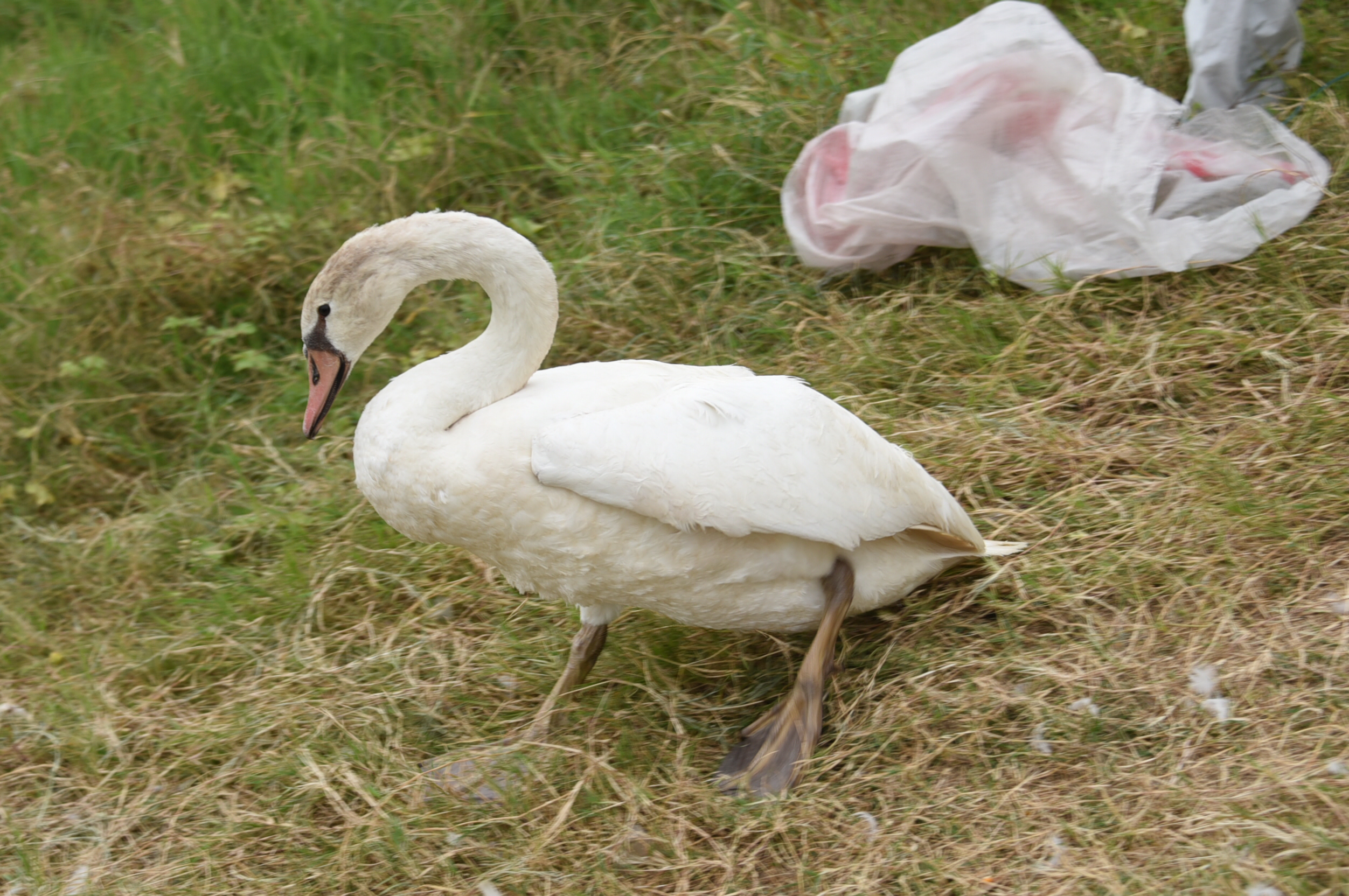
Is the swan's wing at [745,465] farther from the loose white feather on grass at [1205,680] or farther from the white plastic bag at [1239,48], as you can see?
the white plastic bag at [1239,48]

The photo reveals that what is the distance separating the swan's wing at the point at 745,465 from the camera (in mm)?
2615

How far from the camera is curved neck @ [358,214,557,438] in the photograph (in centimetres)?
283

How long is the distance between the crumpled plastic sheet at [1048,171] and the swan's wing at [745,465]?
139 cm

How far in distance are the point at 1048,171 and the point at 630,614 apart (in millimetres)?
1904

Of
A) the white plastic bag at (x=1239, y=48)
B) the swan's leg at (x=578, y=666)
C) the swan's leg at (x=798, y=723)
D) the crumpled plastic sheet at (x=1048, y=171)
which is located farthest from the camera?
the white plastic bag at (x=1239, y=48)

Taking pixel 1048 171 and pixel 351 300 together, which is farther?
pixel 1048 171

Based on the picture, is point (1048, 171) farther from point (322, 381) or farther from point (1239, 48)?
point (322, 381)

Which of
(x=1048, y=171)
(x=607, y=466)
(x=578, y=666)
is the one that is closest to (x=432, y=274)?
(x=607, y=466)

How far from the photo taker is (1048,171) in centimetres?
405

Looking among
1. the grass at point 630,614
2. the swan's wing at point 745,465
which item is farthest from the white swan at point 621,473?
the grass at point 630,614

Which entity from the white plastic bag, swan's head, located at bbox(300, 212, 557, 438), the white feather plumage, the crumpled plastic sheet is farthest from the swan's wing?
the white plastic bag

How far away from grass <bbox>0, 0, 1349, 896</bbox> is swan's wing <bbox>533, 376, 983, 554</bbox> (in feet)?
1.53

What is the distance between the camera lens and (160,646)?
12.2ft

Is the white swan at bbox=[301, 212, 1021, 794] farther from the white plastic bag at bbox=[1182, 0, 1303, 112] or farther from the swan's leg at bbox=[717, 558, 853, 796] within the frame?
the white plastic bag at bbox=[1182, 0, 1303, 112]
